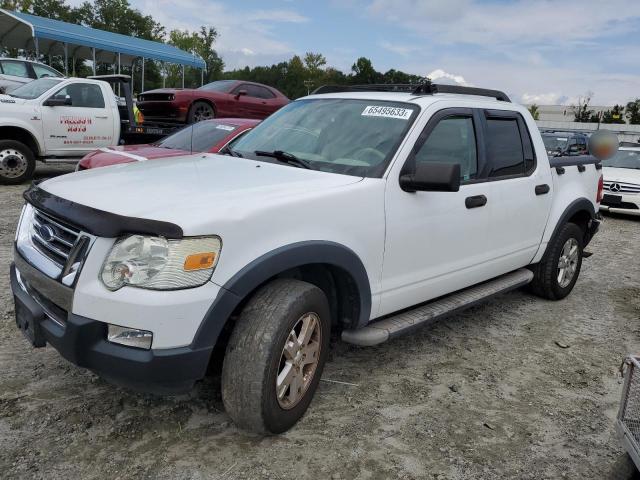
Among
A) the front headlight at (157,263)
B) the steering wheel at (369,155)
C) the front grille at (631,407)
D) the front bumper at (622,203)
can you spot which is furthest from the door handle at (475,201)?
the front bumper at (622,203)

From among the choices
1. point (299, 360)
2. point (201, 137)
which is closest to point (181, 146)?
point (201, 137)

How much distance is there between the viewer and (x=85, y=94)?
10109 mm

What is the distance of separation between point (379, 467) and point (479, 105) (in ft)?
8.86

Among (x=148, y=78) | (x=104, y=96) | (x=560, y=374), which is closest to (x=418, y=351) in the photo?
(x=560, y=374)

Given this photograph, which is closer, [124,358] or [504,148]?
[124,358]

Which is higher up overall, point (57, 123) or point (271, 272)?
point (57, 123)

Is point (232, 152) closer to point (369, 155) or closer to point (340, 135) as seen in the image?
point (340, 135)

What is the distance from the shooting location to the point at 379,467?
8.82ft

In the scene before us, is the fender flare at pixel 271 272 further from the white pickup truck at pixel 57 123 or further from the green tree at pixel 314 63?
the green tree at pixel 314 63

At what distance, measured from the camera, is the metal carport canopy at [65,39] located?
21703 mm

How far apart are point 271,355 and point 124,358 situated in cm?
64

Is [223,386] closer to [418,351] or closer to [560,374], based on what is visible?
[418,351]

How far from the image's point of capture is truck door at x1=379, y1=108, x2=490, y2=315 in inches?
130

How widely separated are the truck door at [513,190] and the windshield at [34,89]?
8.30 metres
